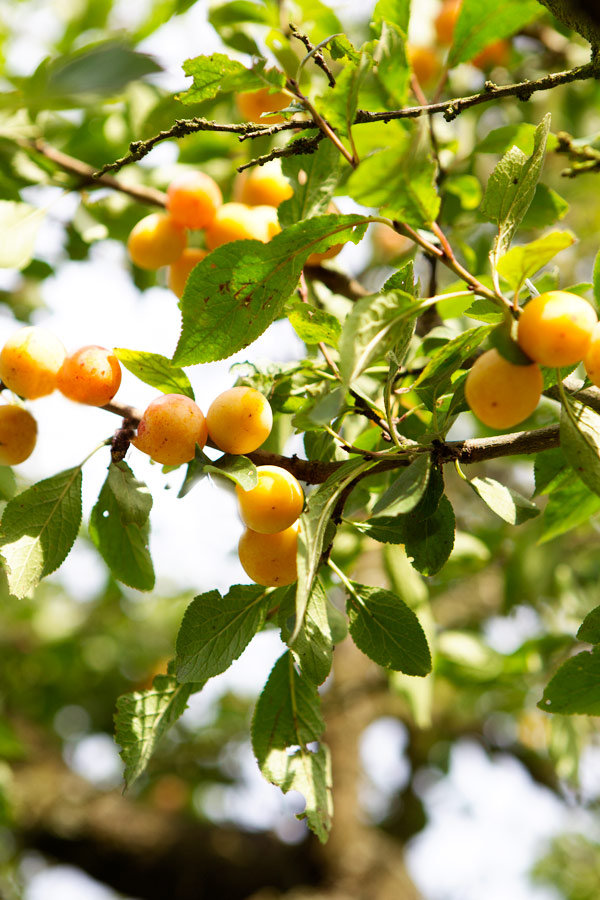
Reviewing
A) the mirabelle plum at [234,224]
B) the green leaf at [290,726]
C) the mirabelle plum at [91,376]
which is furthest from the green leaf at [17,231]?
the green leaf at [290,726]

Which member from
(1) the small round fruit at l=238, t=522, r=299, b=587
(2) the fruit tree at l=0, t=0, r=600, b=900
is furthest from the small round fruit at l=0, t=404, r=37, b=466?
(1) the small round fruit at l=238, t=522, r=299, b=587

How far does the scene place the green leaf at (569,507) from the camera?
1.22 m

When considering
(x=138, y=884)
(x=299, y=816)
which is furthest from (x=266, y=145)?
(x=138, y=884)

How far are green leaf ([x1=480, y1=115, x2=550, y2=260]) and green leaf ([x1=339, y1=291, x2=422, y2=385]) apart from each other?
17 centimetres

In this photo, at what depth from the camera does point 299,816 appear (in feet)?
3.91

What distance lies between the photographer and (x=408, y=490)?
832mm

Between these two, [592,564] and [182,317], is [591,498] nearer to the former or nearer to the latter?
[182,317]

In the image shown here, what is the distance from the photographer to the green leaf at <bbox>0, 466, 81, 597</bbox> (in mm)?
1051

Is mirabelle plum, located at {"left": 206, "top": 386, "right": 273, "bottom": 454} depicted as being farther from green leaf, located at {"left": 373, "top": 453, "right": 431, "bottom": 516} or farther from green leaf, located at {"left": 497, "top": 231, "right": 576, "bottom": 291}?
green leaf, located at {"left": 497, "top": 231, "right": 576, "bottom": 291}

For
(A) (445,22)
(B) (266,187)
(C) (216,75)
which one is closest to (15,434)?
(C) (216,75)

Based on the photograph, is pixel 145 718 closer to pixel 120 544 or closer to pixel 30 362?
pixel 120 544

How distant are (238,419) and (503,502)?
0.36m

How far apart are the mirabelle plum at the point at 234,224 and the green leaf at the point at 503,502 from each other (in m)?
0.63

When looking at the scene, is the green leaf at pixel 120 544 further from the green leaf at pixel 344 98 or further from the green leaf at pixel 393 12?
the green leaf at pixel 393 12
